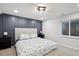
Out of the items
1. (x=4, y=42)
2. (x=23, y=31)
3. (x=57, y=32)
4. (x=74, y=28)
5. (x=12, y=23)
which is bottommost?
(x=4, y=42)

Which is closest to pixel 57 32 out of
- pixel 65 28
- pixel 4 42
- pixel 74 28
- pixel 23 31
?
pixel 65 28

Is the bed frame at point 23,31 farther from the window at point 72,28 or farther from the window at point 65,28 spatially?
the window at point 72,28

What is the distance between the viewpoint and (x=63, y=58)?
2.92ft

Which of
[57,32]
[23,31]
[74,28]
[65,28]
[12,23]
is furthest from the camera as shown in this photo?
[57,32]

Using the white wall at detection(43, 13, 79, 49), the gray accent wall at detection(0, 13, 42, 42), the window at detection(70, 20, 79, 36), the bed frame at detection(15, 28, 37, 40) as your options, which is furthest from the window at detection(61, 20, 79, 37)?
the gray accent wall at detection(0, 13, 42, 42)

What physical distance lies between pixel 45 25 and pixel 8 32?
11.0 feet

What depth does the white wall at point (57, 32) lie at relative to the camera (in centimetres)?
413

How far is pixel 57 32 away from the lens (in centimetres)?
538

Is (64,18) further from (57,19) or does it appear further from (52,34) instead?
(52,34)

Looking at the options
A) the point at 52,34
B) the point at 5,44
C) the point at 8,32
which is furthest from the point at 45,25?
the point at 5,44

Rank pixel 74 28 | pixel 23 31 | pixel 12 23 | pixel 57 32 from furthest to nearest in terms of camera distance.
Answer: pixel 57 32 → pixel 23 31 → pixel 12 23 → pixel 74 28

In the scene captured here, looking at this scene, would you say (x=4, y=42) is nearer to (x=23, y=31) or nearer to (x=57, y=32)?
(x=23, y=31)

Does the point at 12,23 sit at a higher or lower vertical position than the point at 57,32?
higher

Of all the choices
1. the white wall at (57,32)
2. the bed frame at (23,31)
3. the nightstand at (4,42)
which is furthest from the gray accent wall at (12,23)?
the white wall at (57,32)
